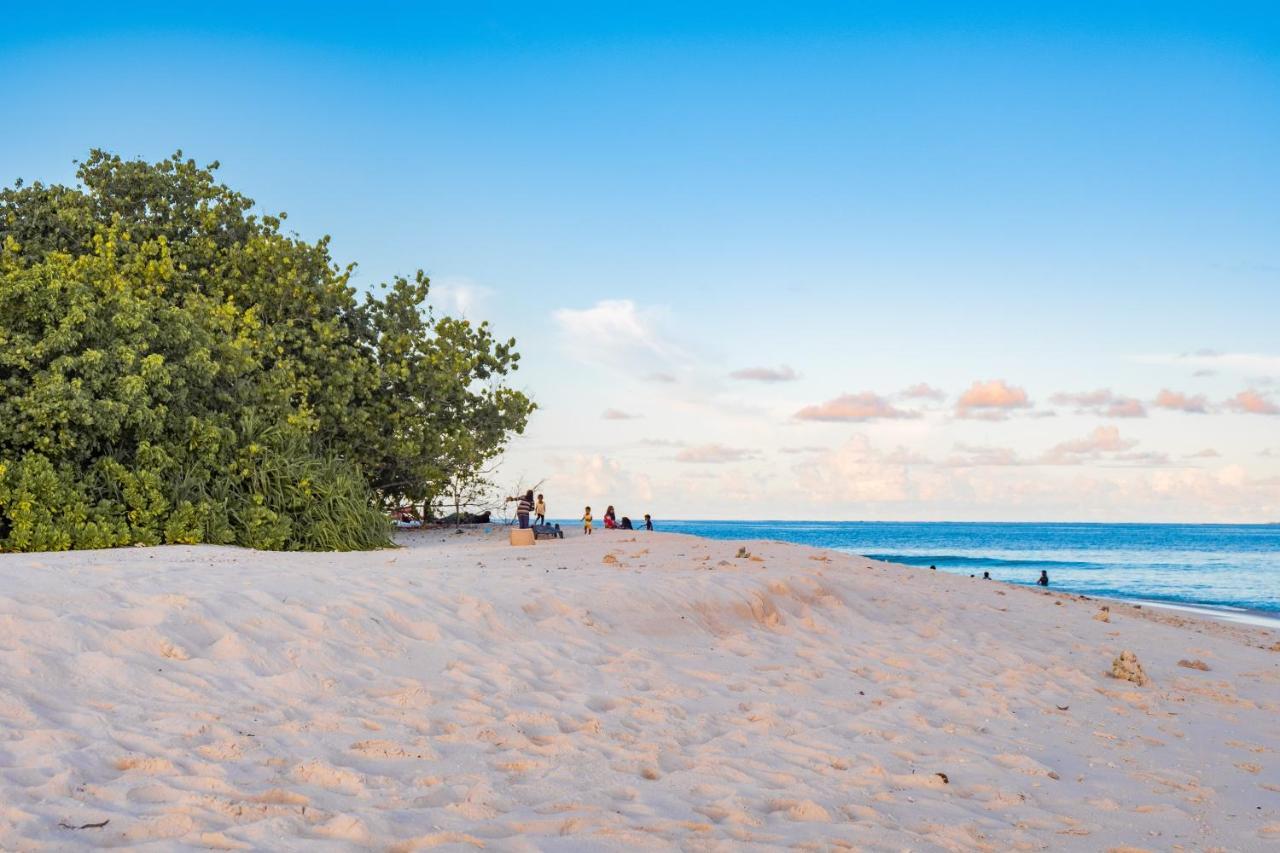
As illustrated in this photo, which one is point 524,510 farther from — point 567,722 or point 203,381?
point 567,722

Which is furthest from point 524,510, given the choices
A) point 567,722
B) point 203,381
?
point 567,722

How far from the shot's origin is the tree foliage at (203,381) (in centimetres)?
1323

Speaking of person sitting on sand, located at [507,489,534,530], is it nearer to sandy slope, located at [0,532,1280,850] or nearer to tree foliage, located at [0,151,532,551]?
tree foliage, located at [0,151,532,551]

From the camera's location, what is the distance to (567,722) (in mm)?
5598

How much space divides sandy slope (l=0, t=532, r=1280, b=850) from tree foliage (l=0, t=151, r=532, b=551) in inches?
153

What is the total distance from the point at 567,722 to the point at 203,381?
12001 millimetres

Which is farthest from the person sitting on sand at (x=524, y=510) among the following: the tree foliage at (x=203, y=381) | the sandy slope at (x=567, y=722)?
the sandy slope at (x=567, y=722)

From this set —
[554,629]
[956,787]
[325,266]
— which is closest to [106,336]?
[325,266]

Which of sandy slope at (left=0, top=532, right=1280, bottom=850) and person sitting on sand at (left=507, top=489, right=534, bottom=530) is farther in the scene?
person sitting on sand at (left=507, top=489, right=534, bottom=530)

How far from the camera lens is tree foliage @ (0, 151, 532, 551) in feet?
43.4

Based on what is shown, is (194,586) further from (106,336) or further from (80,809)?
(106,336)

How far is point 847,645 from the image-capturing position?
891 cm

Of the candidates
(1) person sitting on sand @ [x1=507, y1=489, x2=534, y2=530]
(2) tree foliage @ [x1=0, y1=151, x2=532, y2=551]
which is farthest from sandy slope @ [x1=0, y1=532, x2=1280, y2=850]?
(1) person sitting on sand @ [x1=507, y1=489, x2=534, y2=530]

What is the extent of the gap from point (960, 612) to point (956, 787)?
6.62 m
